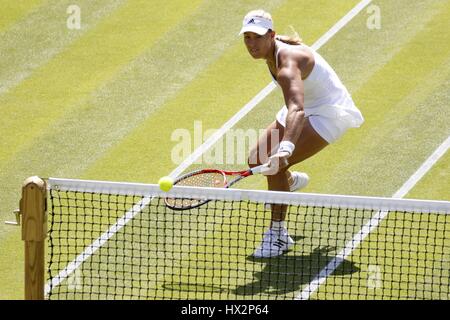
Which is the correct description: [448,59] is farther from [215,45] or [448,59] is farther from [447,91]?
[215,45]

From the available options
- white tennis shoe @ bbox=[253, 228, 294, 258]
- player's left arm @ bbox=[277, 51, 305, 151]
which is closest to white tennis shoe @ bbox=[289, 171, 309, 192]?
white tennis shoe @ bbox=[253, 228, 294, 258]

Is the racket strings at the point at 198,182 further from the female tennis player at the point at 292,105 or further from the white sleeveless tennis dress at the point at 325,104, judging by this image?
the white sleeveless tennis dress at the point at 325,104

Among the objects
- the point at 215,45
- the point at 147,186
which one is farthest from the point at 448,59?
the point at 147,186

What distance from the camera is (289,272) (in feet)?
38.3

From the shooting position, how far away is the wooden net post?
983 cm

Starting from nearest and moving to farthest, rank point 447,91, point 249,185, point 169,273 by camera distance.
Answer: point 169,273 → point 249,185 → point 447,91

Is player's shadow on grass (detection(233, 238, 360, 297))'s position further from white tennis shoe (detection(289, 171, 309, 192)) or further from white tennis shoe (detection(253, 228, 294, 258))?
white tennis shoe (detection(289, 171, 309, 192))

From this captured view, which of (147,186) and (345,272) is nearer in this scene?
(147,186)

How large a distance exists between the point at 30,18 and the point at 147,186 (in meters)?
8.32

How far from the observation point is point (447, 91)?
1577cm

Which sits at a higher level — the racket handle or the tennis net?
the racket handle

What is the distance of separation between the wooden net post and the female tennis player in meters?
2.58

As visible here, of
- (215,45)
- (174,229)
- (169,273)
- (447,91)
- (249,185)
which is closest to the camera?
(169,273)
